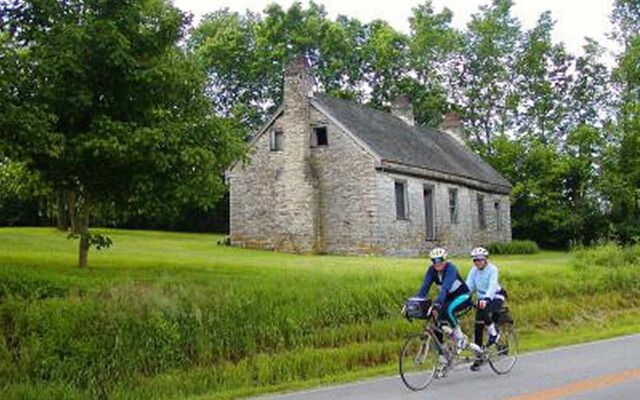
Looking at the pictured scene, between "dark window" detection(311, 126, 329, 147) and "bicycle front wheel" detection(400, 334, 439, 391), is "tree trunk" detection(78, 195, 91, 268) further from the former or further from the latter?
"dark window" detection(311, 126, 329, 147)

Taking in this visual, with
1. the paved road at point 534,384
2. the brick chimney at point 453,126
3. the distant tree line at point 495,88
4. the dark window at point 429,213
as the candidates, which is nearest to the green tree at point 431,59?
the distant tree line at point 495,88

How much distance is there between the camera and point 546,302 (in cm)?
2178

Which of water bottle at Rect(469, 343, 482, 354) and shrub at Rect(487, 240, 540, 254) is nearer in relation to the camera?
water bottle at Rect(469, 343, 482, 354)

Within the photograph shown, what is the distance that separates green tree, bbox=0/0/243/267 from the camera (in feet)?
53.7

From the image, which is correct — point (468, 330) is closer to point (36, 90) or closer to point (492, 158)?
point (36, 90)

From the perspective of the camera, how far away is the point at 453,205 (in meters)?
39.7

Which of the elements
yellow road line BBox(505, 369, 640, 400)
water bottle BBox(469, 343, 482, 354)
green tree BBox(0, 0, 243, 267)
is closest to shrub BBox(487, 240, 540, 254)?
green tree BBox(0, 0, 243, 267)

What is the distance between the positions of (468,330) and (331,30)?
4003cm

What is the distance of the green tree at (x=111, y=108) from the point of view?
1638 cm

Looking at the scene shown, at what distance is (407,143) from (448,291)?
2687 cm

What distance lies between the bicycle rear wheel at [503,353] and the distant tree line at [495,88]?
119 feet

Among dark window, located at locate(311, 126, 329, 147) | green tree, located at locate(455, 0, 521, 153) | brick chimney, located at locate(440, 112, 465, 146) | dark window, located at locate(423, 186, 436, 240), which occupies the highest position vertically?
green tree, located at locate(455, 0, 521, 153)

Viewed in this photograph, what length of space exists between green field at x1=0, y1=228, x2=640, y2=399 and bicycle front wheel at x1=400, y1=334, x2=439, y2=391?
6.37ft

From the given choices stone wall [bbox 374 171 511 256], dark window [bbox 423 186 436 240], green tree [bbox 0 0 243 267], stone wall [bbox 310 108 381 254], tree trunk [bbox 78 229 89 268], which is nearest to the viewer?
green tree [bbox 0 0 243 267]
